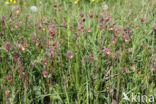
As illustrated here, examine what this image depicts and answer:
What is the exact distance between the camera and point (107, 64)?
1569mm

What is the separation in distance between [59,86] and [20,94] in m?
0.25

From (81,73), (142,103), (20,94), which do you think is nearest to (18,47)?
(20,94)

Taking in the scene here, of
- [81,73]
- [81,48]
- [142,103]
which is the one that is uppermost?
[81,48]

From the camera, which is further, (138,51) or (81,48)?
(138,51)

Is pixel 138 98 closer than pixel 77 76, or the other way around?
pixel 138 98

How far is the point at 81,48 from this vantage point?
1.69 meters

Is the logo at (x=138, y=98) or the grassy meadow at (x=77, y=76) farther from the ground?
the grassy meadow at (x=77, y=76)

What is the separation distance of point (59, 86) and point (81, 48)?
435mm

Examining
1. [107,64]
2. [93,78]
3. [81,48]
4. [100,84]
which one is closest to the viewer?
[93,78]

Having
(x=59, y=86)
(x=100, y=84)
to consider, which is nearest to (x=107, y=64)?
(x=100, y=84)

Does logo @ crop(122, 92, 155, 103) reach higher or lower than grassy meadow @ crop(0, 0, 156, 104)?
lower

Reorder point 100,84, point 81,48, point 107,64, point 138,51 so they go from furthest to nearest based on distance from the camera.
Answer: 1. point 138,51
2. point 81,48
3. point 107,64
4. point 100,84

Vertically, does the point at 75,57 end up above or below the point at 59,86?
above

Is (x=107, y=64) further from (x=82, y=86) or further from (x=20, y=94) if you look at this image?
(x=20, y=94)
